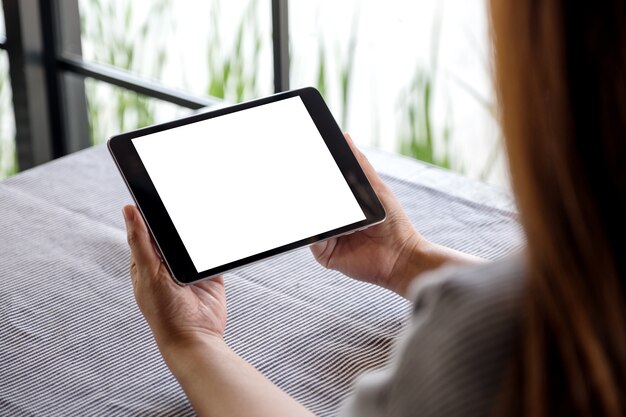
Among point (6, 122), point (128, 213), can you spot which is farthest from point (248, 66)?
point (128, 213)

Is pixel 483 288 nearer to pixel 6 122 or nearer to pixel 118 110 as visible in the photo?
pixel 118 110

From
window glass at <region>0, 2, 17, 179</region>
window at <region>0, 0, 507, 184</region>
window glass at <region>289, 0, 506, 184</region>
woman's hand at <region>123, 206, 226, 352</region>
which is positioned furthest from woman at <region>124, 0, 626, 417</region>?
window glass at <region>0, 2, 17, 179</region>

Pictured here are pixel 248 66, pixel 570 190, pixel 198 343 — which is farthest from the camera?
pixel 248 66

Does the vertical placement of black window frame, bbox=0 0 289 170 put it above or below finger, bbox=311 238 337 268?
below

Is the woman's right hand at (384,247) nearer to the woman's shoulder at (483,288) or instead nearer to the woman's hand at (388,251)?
the woman's hand at (388,251)

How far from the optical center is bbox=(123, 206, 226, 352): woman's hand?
890 millimetres

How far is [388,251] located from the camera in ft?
3.43

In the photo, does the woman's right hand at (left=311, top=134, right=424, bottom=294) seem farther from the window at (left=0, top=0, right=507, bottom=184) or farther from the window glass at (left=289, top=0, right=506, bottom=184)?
the window glass at (left=289, top=0, right=506, bottom=184)

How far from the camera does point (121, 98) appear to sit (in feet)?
7.57

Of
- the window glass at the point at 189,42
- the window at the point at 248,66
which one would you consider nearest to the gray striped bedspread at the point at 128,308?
the window at the point at 248,66

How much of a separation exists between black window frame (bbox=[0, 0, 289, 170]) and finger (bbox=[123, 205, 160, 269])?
3.94 ft

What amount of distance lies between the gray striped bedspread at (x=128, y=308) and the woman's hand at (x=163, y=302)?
7cm

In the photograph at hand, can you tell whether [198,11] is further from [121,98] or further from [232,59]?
[121,98]

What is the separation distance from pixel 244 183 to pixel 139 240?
5.8 inches
